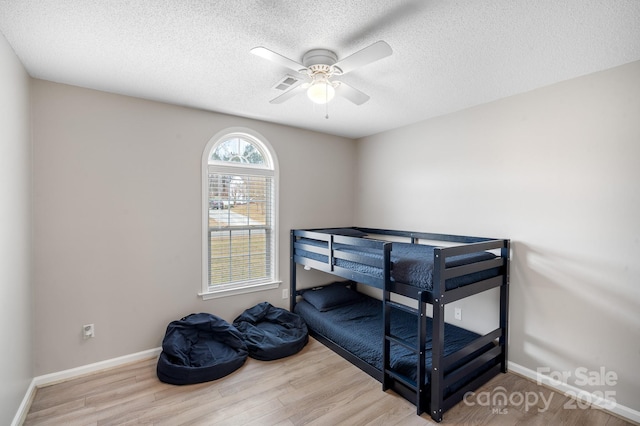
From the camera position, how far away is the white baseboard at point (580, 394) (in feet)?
6.59

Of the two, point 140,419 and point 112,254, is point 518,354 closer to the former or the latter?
point 140,419

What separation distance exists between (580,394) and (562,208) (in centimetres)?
141

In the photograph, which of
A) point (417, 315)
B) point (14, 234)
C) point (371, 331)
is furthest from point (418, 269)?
point (14, 234)

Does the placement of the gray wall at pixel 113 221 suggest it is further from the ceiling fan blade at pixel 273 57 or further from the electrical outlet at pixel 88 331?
the ceiling fan blade at pixel 273 57

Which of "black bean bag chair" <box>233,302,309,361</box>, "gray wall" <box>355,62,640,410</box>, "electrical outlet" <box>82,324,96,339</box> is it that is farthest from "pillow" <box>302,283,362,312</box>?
"electrical outlet" <box>82,324,96,339</box>

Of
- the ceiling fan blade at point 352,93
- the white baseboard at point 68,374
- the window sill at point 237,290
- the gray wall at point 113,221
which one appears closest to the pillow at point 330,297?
the window sill at point 237,290

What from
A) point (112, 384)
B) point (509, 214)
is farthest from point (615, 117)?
point (112, 384)

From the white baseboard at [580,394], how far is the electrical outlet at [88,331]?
143 inches

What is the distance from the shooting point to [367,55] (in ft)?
5.22

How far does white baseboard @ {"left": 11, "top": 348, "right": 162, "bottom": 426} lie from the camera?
78.4 inches

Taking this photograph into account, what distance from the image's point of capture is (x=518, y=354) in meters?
2.55

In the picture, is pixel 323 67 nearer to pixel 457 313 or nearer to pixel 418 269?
pixel 418 269

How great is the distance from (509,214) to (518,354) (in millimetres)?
1216

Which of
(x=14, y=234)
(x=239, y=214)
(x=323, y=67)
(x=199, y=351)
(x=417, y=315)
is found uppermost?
(x=323, y=67)
